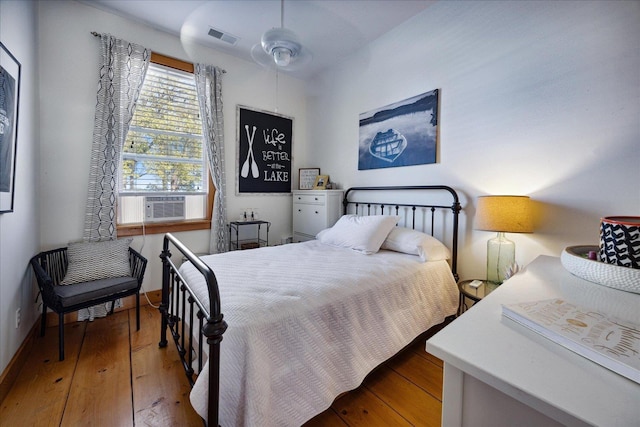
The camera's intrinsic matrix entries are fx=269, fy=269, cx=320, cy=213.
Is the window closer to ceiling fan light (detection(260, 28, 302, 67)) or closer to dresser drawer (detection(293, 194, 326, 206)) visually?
dresser drawer (detection(293, 194, 326, 206))

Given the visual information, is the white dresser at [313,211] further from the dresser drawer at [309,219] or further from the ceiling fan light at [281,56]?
the ceiling fan light at [281,56]

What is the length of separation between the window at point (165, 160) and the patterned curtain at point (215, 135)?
118mm

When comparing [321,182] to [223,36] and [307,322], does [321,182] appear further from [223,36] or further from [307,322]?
[307,322]

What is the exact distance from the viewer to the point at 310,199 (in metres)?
3.39

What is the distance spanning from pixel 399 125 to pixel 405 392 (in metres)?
2.24

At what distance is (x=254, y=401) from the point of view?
104 centimetres

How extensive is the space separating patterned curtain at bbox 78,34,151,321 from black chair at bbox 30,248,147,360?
280 millimetres

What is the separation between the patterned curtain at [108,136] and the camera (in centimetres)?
239

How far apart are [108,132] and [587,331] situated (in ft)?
10.7

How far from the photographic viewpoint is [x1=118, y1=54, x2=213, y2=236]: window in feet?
8.71

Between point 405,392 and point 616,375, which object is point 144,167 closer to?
point 405,392

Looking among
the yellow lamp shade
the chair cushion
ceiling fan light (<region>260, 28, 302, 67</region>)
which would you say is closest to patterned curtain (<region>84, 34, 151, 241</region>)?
the chair cushion

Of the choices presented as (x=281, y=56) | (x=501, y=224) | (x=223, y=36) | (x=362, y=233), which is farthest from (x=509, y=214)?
(x=223, y=36)

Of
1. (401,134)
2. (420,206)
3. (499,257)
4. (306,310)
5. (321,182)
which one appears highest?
(401,134)
